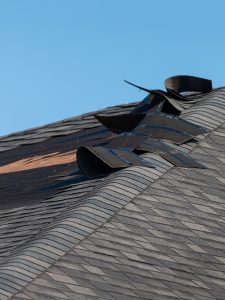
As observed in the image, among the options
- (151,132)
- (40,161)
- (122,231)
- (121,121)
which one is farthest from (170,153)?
(40,161)

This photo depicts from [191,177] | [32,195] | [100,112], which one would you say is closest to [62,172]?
[32,195]

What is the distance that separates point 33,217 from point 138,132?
6520 millimetres

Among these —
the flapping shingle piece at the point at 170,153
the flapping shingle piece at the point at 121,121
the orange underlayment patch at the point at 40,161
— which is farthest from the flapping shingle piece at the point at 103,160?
the orange underlayment patch at the point at 40,161

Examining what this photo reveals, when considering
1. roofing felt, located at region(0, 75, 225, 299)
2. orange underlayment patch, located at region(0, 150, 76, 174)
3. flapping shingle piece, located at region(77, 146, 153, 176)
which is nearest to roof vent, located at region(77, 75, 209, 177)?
flapping shingle piece, located at region(77, 146, 153, 176)

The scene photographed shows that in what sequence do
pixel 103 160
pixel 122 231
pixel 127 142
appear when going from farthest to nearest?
pixel 127 142
pixel 103 160
pixel 122 231

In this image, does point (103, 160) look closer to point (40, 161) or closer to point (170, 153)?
point (170, 153)

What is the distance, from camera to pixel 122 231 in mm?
41844

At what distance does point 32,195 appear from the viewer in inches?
1923

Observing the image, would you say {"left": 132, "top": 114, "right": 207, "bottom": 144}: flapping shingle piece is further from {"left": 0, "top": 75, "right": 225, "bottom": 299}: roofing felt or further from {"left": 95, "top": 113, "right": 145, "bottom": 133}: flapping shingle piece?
{"left": 95, "top": 113, "right": 145, "bottom": 133}: flapping shingle piece

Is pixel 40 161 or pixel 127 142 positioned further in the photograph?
pixel 40 161

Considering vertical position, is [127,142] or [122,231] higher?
[127,142]

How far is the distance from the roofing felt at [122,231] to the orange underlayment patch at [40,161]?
6.57 ft

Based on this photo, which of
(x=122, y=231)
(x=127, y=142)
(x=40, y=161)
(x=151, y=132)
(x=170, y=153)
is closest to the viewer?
(x=122, y=231)

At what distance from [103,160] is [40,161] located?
9.52 meters
